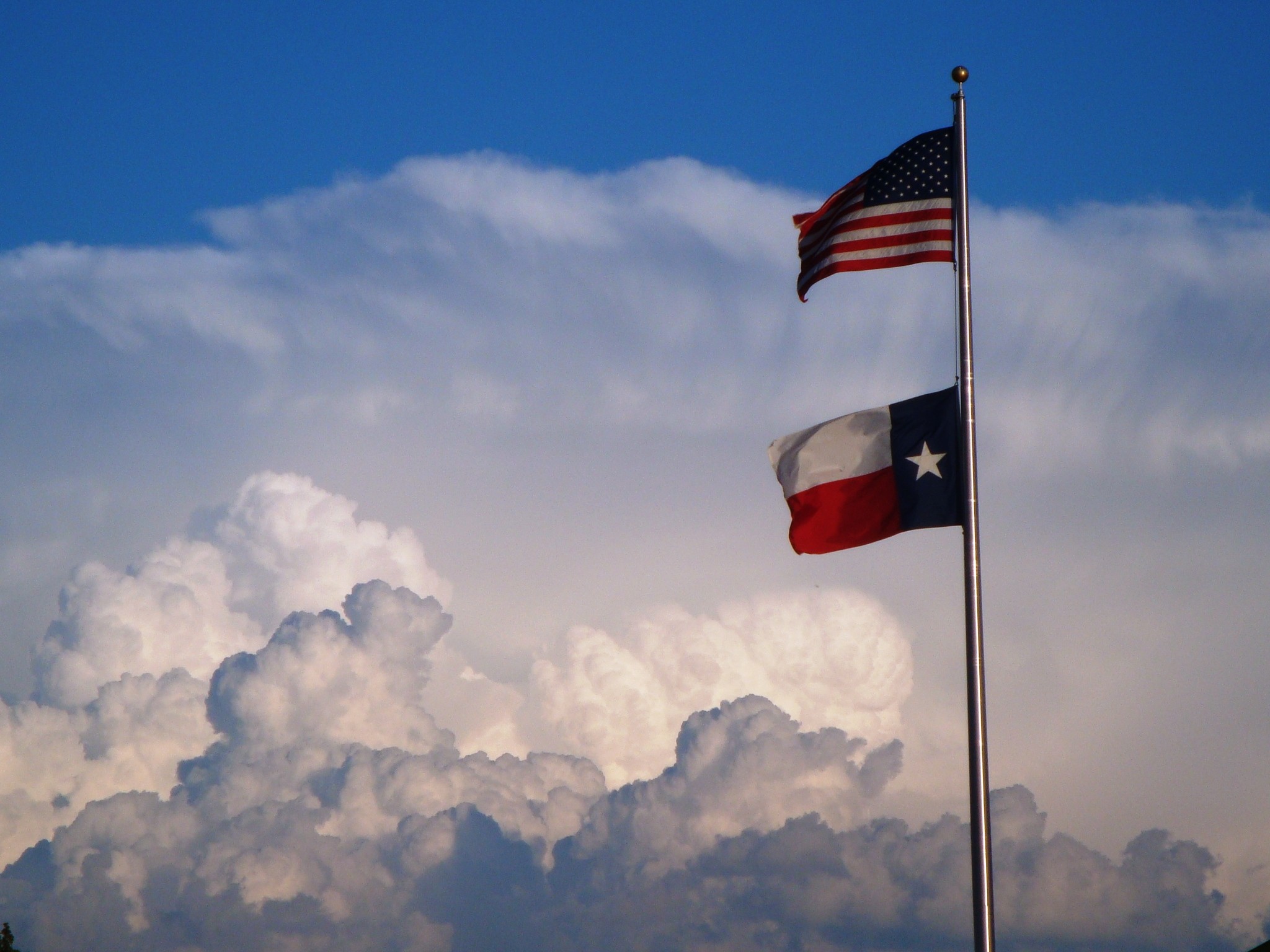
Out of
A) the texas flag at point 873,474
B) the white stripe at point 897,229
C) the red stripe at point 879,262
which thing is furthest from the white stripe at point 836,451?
the white stripe at point 897,229

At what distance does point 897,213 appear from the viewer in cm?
2328

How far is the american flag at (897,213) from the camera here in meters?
23.0

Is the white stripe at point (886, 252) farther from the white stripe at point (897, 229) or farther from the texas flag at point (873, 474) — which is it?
the texas flag at point (873, 474)

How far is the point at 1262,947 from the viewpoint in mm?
33562

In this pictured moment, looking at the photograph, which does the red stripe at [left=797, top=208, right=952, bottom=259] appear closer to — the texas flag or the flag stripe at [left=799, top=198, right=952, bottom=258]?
the flag stripe at [left=799, top=198, right=952, bottom=258]

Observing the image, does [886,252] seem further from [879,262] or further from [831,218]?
[831,218]

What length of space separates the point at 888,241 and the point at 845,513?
14.6 ft

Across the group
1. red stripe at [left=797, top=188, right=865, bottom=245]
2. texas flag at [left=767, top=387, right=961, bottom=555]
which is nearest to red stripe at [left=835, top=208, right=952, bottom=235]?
red stripe at [left=797, top=188, right=865, bottom=245]

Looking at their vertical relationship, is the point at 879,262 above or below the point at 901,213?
below

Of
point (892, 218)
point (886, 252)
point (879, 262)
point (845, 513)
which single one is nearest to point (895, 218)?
point (892, 218)

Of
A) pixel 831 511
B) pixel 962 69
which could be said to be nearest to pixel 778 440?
pixel 831 511

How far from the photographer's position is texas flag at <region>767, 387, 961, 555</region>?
72.5ft

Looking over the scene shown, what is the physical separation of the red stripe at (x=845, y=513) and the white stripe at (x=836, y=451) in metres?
0.12

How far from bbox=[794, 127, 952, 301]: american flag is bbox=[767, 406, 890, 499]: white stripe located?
102 inches
